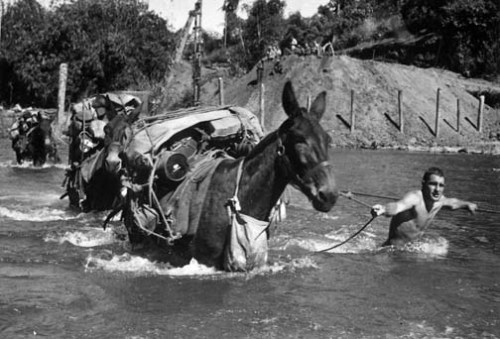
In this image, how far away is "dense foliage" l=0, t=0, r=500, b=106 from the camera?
1928 inches

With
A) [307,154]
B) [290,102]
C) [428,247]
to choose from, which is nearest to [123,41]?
[428,247]

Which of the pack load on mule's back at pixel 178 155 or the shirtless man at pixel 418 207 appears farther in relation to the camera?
the shirtless man at pixel 418 207

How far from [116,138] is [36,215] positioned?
4.58 meters

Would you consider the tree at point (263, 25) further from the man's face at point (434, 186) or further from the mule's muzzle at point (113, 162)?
the man's face at point (434, 186)

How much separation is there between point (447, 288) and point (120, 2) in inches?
1969

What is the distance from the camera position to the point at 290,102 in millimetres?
6367

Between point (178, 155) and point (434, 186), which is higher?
point (178, 155)

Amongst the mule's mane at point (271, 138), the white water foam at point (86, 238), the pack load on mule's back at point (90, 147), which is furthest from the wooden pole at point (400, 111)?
the mule's mane at point (271, 138)

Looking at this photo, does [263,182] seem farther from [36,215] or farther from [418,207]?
[36,215]

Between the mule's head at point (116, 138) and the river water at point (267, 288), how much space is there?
1130 mm

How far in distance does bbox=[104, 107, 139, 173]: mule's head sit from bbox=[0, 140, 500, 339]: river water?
1130mm

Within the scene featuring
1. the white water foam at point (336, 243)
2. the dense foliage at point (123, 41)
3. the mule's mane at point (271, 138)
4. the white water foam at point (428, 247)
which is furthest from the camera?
the dense foliage at point (123, 41)

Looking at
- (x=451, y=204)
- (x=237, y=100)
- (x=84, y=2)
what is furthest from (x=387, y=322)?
(x=84, y=2)

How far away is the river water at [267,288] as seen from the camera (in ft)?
20.4
